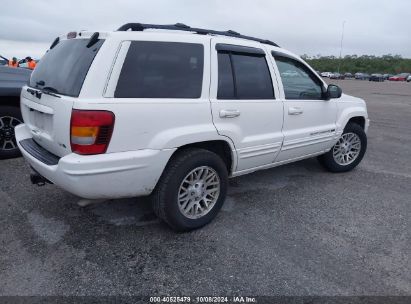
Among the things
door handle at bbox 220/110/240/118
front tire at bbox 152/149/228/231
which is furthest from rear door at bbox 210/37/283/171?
front tire at bbox 152/149/228/231

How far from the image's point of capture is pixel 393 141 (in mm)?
7477

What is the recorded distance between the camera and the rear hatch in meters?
→ 2.68

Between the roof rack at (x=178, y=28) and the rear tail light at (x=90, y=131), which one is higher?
the roof rack at (x=178, y=28)

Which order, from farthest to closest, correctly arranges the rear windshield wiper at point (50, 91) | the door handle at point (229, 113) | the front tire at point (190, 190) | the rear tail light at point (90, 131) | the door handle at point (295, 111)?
the door handle at point (295, 111) < the door handle at point (229, 113) < the front tire at point (190, 190) < the rear windshield wiper at point (50, 91) < the rear tail light at point (90, 131)

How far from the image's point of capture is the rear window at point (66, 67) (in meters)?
2.72

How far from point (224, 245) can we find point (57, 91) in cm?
198

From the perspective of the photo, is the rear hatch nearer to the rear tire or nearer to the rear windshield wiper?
the rear windshield wiper

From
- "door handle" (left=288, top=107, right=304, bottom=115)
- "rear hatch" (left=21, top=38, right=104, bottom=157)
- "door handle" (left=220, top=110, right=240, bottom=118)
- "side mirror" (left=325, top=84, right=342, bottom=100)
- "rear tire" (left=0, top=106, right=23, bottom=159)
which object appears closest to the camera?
"rear hatch" (left=21, top=38, right=104, bottom=157)

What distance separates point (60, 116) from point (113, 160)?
0.55m

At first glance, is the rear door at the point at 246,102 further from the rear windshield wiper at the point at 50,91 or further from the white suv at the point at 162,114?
the rear windshield wiper at the point at 50,91

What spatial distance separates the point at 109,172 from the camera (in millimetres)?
2666

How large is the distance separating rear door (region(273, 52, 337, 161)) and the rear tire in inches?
151

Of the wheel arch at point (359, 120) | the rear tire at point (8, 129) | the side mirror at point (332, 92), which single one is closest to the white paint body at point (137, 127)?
the side mirror at point (332, 92)

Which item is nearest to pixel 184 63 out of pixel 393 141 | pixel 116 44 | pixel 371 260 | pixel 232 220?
pixel 116 44
